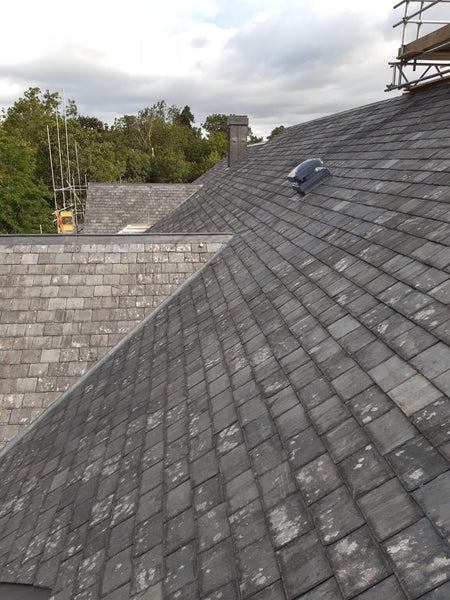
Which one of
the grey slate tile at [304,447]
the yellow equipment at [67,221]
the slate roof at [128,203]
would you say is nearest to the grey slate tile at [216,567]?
the grey slate tile at [304,447]

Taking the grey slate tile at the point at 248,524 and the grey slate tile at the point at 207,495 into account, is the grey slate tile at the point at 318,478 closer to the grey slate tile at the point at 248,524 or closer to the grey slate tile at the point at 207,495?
the grey slate tile at the point at 248,524

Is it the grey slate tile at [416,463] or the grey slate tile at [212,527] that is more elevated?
the grey slate tile at [416,463]

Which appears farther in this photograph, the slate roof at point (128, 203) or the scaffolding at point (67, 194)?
the scaffolding at point (67, 194)

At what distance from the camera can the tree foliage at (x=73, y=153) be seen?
3581 cm

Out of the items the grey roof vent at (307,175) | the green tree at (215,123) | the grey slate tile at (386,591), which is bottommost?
the grey slate tile at (386,591)

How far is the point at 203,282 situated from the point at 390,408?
578cm

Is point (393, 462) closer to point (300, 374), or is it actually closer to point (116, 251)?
point (300, 374)

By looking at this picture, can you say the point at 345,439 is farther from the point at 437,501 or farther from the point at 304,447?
the point at 437,501

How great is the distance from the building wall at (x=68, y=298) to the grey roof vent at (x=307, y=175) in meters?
2.00

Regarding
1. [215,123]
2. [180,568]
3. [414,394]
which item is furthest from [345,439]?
[215,123]

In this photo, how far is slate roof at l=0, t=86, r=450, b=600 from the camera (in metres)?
2.40

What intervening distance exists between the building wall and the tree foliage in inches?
1085

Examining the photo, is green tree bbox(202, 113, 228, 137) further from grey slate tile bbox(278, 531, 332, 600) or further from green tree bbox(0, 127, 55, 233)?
grey slate tile bbox(278, 531, 332, 600)

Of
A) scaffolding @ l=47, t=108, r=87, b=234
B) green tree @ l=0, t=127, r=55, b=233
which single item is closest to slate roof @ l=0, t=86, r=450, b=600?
scaffolding @ l=47, t=108, r=87, b=234
